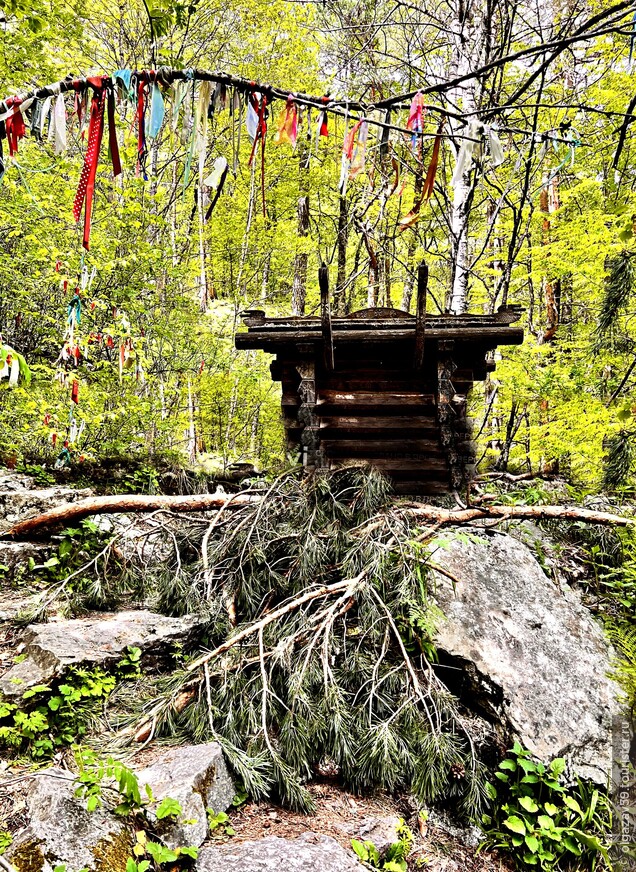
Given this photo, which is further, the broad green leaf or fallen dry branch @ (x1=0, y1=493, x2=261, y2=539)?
fallen dry branch @ (x1=0, y1=493, x2=261, y2=539)

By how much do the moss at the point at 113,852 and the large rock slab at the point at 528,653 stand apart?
250 centimetres

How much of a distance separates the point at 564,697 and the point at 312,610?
2084 millimetres

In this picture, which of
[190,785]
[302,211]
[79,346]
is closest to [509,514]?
[190,785]

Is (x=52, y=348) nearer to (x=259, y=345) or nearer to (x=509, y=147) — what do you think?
(x=259, y=345)

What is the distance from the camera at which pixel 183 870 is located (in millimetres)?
2332

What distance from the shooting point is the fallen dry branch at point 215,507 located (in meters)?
4.64

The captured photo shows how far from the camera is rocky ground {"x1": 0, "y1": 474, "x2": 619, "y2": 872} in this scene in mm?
2256

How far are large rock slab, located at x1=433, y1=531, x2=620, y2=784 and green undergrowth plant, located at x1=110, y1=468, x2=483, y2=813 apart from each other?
285mm

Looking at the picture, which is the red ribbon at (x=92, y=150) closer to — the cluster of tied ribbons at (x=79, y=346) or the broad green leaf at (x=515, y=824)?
the cluster of tied ribbons at (x=79, y=346)

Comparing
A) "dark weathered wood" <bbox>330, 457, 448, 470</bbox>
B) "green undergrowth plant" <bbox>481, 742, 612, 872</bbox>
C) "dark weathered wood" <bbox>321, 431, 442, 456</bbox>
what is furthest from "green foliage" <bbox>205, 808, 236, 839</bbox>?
"dark weathered wood" <bbox>321, 431, 442, 456</bbox>

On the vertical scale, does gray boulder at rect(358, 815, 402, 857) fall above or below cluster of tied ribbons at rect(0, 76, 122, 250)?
below

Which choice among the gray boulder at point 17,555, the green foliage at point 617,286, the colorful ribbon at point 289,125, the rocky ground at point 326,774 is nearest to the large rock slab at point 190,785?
the rocky ground at point 326,774

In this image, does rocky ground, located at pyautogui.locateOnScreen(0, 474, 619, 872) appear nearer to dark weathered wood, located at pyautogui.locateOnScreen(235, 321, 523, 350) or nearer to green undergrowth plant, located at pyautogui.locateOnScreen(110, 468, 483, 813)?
green undergrowth plant, located at pyautogui.locateOnScreen(110, 468, 483, 813)

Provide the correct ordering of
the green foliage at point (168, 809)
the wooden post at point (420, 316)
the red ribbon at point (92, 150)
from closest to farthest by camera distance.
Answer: the red ribbon at point (92, 150) < the green foliage at point (168, 809) < the wooden post at point (420, 316)
